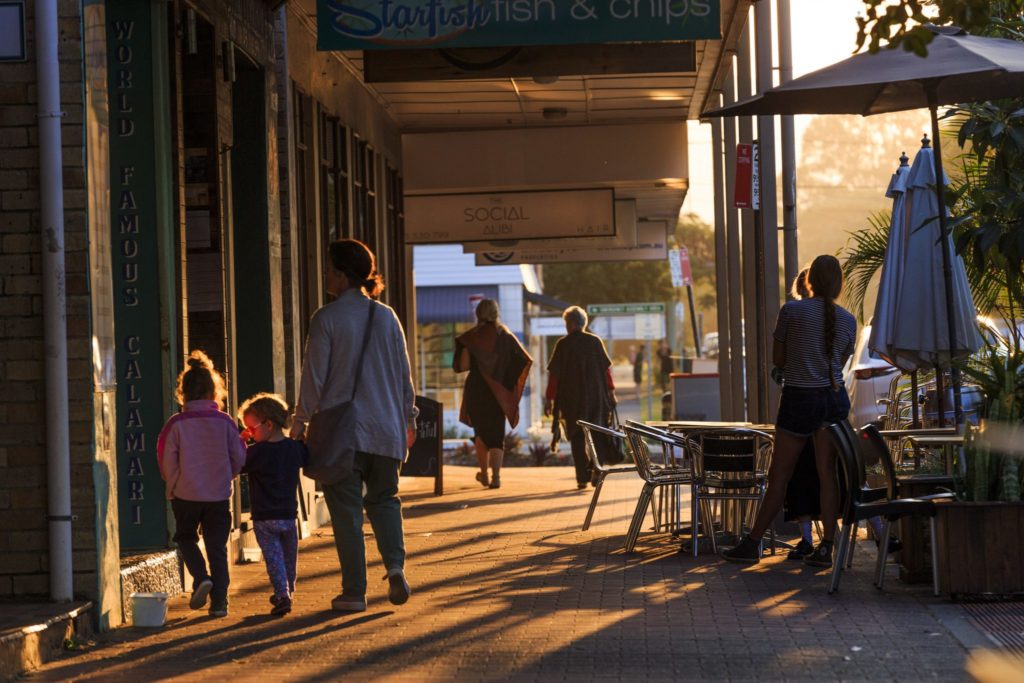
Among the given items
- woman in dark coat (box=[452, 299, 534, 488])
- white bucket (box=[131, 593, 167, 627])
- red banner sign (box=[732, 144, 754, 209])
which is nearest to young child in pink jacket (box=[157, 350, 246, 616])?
white bucket (box=[131, 593, 167, 627])

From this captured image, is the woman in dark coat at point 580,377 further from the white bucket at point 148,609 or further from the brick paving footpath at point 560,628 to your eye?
the white bucket at point 148,609

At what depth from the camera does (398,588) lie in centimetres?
825

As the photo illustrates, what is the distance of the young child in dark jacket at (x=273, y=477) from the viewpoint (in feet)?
27.2

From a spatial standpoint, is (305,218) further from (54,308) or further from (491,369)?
(54,308)

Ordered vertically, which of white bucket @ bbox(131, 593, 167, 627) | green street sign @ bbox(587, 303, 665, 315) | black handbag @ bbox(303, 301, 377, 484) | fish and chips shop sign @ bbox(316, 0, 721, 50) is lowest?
white bucket @ bbox(131, 593, 167, 627)

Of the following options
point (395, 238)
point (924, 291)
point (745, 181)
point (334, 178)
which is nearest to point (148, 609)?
point (924, 291)

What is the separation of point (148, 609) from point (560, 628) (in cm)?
194

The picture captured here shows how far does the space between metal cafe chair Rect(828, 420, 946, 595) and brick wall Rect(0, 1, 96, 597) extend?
3.67m

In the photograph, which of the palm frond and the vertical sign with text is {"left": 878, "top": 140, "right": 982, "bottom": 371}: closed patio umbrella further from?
the vertical sign with text

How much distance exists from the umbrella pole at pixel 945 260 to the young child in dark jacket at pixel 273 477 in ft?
12.7

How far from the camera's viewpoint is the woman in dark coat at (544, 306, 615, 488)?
52.0 ft

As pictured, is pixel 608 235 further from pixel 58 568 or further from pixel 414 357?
pixel 58 568

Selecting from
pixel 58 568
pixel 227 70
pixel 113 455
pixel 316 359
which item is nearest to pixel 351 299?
pixel 316 359

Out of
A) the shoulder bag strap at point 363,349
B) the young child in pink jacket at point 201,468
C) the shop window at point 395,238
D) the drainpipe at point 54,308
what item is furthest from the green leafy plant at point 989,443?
the shop window at point 395,238
